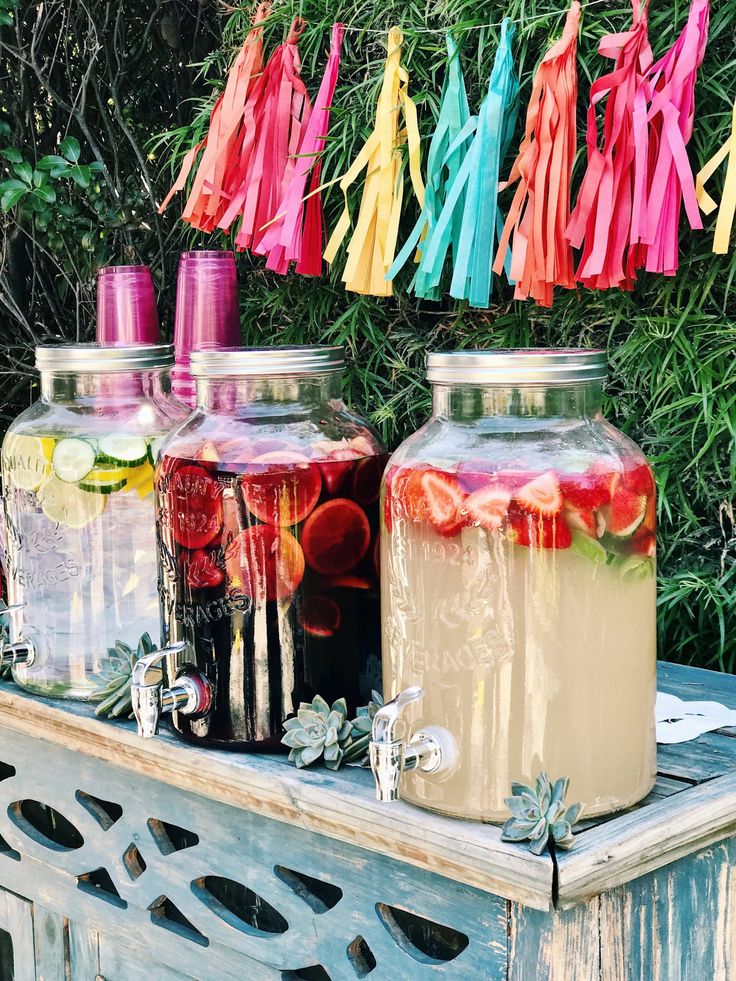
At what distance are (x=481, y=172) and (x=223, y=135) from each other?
33cm

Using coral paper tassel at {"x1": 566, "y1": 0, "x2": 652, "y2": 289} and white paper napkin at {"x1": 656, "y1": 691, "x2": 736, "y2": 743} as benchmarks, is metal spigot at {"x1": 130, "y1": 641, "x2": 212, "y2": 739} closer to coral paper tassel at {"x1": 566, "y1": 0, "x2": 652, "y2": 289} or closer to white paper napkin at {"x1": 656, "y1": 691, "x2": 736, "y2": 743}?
white paper napkin at {"x1": 656, "y1": 691, "x2": 736, "y2": 743}

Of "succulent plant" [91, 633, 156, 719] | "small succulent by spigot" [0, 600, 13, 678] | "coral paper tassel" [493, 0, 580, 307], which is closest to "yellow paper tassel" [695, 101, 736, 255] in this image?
"coral paper tassel" [493, 0, 580, 307]

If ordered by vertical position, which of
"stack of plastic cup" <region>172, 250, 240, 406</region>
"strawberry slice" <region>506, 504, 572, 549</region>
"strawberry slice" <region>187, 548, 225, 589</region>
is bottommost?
"strawberry slice" <region>187, 548, 225, 589</region>

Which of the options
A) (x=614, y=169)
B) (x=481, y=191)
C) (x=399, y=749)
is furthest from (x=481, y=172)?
(x=399, y=749)

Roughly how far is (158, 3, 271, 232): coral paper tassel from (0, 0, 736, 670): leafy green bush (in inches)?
1.3

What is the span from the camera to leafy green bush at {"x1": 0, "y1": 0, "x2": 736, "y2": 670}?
0.92 metres

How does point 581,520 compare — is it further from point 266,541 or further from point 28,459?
point 28,459

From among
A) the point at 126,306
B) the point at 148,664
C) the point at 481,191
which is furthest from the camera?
the point at 126,306

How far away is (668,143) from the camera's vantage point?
0.86 meters

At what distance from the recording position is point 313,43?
1155 millimetres

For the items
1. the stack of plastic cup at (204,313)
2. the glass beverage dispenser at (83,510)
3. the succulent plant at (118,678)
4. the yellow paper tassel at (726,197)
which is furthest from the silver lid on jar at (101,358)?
the yellow paper tassel at (726,197)

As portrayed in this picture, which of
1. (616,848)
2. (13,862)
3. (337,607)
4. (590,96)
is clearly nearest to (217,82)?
(590,96)

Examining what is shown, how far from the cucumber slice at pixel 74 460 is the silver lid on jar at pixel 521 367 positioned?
0.33 meters

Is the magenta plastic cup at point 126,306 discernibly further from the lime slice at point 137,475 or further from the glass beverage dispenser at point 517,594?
the glass beverage dispenser at point 517,594
